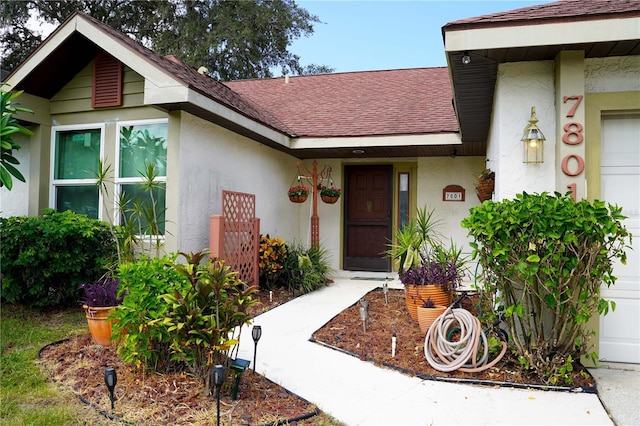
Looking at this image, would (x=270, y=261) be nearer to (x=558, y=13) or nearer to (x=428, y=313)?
(x=428, y=313)

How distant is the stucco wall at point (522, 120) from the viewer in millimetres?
4094

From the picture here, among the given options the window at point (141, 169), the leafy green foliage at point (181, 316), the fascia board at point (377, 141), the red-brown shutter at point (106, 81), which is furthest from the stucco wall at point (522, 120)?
the red-brown shutter at point (106, 81)

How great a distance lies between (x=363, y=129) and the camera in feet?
27.3

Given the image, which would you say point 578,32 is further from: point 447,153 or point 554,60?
point 447,153

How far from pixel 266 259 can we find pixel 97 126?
3.14m

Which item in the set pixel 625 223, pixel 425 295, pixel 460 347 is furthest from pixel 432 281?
pixel 625 223

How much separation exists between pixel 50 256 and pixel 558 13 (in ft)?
19.3

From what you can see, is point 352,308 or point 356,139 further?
point 356,139

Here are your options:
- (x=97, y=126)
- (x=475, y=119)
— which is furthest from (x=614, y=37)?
(x=97, y=126)

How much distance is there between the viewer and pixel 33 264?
16.9 feet

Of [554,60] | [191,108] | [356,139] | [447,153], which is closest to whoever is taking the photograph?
[554,60]

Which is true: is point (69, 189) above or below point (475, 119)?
below

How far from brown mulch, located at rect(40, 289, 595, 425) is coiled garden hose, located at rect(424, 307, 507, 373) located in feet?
0.24

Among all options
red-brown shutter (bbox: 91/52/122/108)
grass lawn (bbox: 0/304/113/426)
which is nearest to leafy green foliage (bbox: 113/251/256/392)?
grass lawn (bbox: 0/304/113/426)
